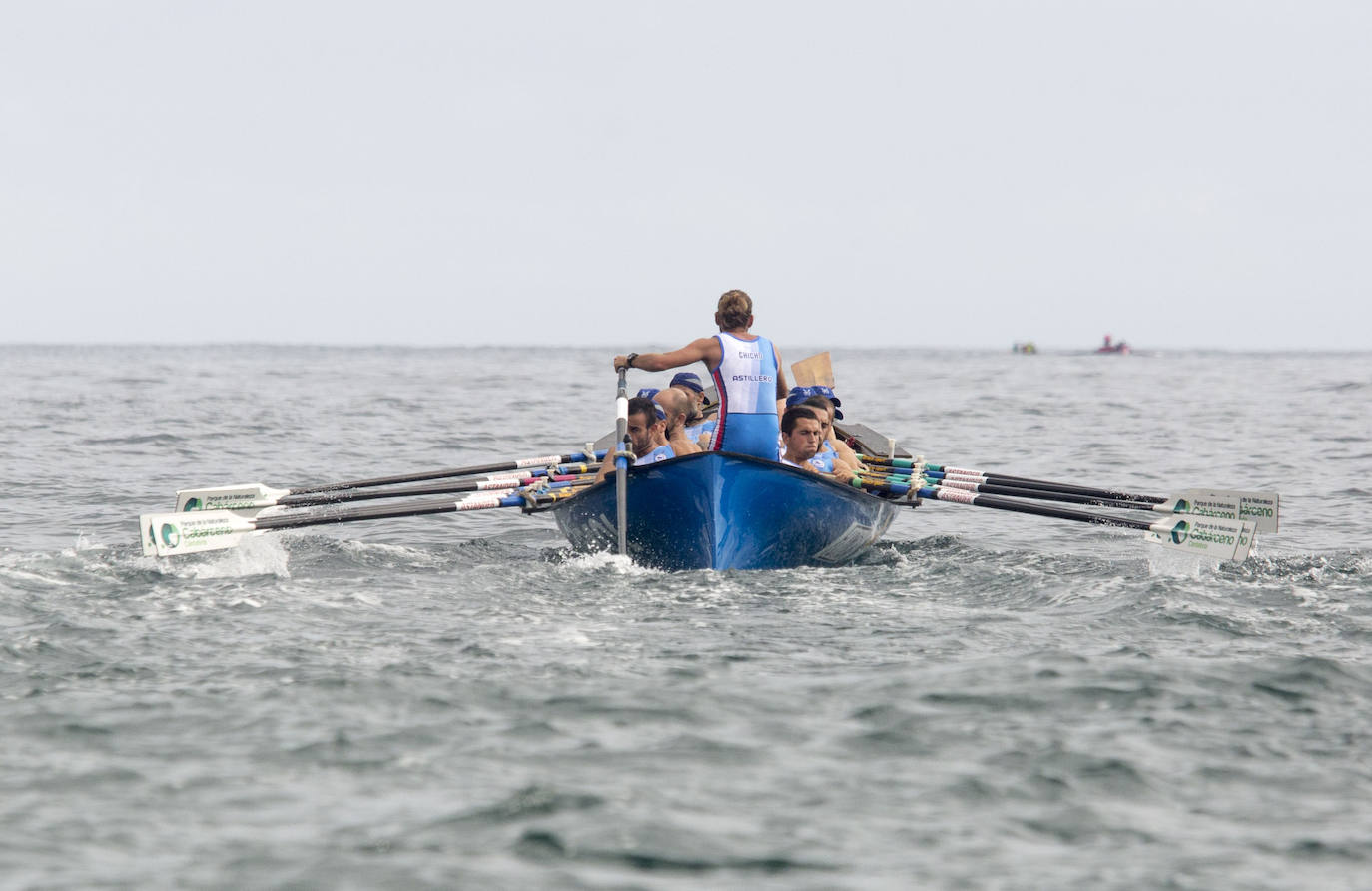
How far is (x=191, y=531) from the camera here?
10.3m

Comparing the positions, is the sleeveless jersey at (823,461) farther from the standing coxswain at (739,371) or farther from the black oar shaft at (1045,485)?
the black oar shaft at (1045,485)

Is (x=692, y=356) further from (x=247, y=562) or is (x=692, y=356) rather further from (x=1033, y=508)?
(x=247, y=562)

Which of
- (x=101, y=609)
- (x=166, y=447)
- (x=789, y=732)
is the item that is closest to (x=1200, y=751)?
(x=789, y=732)

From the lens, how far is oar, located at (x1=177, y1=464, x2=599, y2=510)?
11.4 metres

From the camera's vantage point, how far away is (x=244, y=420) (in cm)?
3120

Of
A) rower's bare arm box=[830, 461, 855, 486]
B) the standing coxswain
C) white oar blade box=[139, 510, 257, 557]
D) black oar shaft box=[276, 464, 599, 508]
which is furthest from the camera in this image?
rower's bare arm box=[830, 461, 855, 486]

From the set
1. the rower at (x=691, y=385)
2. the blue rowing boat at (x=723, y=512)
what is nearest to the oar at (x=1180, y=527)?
the blue rowing boat at (x=723, y=512)

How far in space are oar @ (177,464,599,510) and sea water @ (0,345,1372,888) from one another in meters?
0.44

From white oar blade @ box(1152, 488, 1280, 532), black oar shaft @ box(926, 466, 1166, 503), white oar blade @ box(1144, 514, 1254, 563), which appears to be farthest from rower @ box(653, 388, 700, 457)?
white oar blade @ box(1152, 488, 1280, 532)

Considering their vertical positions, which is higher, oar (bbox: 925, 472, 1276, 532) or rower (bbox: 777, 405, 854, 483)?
rower (bbox: 777, 405, 854, 483)

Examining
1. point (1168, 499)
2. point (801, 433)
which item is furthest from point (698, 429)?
point (1168, 499)

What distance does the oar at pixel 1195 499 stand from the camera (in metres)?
10.5

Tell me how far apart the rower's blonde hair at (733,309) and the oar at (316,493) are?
2667mm

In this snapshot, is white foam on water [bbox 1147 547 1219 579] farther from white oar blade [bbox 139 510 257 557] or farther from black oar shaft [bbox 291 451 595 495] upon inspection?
white oar blade [bbox 139 510 257 557]
